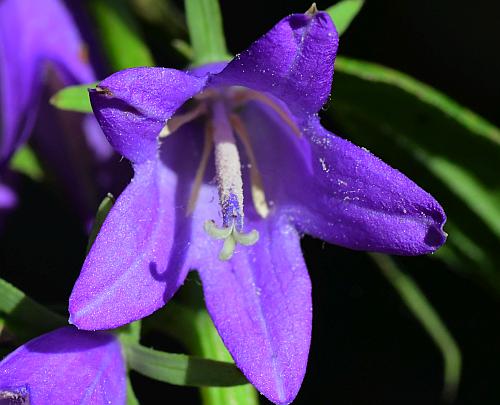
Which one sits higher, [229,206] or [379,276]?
[229,206]

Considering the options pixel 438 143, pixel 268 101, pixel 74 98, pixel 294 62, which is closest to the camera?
pixel 294 62

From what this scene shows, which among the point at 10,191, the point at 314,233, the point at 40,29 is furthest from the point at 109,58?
the point at 314,233

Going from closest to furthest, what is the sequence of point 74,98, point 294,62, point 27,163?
point 294,62, point 74,98, point 27,163

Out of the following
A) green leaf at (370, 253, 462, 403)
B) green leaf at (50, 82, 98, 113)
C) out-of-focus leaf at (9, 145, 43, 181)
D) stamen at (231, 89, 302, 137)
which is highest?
green leaf at (50, 82, 98, 113)

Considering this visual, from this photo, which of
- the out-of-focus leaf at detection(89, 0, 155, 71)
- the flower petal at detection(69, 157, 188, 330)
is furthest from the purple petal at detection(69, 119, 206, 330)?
the out-of-focus leaf at detection(89, 0, 155, 71)

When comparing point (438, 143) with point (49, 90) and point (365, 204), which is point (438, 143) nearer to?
point (365, 204)

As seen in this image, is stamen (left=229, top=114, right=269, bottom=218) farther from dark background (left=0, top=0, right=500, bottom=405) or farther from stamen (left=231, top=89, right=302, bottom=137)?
dark background (left=0, top=0, right=500, bottom=405)

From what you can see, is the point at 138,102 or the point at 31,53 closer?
the point at 138,102

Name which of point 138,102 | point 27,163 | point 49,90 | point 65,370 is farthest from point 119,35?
point 65,370
